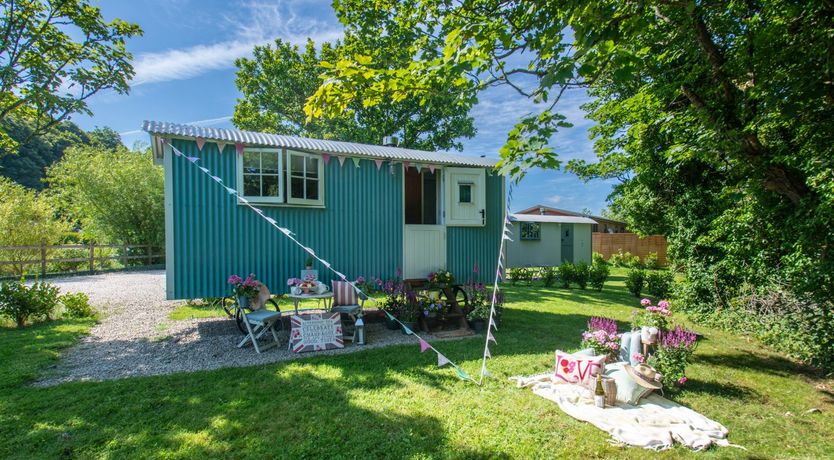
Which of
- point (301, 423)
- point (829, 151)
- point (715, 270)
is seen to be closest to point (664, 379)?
point (829, 151)

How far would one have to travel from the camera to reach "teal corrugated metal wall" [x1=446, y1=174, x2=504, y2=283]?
734 centimetres

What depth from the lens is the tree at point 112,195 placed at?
50.8 feet

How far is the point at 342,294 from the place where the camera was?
6.21m

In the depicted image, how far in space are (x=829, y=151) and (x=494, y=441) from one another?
5208 mm

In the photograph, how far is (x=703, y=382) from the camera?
168 inches

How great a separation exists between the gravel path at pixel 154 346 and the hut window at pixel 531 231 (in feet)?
38.8

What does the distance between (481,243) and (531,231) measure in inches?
422

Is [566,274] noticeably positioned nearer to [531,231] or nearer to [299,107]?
[531,231]

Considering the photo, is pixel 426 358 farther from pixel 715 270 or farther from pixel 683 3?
pixel 715 270

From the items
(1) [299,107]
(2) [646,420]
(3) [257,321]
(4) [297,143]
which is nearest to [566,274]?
(2) [646,420]

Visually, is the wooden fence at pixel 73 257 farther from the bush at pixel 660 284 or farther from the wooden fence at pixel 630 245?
the wooden fence at pixel 630 245

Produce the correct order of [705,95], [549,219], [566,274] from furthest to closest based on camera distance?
[549,219] < [566,274] < [705,95]

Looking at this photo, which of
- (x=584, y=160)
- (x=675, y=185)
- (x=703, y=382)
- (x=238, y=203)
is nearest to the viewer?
(x=703, y=382)

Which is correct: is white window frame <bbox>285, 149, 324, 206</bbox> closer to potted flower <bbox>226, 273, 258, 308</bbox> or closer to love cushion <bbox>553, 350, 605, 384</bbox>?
potted flower <bbox>226, 273, 258, 308</bbox>
